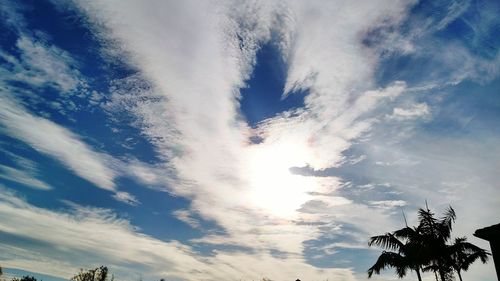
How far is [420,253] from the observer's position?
22000 millimetres

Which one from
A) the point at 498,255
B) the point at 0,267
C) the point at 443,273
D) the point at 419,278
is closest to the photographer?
the point at 498,255

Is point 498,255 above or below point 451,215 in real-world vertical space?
below

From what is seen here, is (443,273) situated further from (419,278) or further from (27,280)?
→ (27,280)

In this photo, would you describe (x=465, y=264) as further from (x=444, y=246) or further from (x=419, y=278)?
(x=444, y=246)

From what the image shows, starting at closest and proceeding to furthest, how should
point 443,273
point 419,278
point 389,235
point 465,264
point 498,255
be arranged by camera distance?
point 498,255, point 443,273, point 419,278, point 389,235, point 465,264

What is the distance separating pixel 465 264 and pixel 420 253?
458 inches

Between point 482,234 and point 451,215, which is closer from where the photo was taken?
point 482,234

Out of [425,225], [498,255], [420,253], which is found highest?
[425,225]

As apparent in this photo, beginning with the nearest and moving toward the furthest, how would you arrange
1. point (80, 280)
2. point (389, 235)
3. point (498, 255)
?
1. point (498, 255)
2. point (389, 235)
3. point (80, 280)

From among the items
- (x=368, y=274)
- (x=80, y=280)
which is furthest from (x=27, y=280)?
(x=368, y=274)

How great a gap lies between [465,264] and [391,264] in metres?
8.24

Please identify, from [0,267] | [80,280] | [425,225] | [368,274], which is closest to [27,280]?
[80,280]

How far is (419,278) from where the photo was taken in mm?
25109

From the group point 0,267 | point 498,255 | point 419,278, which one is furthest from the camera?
point 0,267
